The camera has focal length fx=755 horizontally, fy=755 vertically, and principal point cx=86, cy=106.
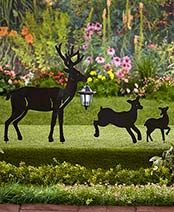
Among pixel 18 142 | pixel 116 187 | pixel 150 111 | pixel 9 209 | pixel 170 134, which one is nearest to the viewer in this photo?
pixel 9 209

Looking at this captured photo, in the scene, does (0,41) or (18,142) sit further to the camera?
(0,41)

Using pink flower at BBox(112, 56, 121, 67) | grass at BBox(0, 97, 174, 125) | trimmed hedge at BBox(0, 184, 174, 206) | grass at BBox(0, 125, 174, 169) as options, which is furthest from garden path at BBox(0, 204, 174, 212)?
pink flower at BBox(112, 56, 121, 67)

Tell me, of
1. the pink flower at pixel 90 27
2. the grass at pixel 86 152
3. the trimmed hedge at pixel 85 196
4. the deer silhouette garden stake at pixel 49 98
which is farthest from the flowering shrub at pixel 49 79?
the trimmed hedge at pixel 85 196

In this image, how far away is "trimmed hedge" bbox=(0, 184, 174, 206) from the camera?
452 cm

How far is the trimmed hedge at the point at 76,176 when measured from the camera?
5031 mm

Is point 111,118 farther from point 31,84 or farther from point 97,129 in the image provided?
point 31,84

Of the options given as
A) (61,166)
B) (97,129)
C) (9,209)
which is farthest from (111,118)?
(9,209)

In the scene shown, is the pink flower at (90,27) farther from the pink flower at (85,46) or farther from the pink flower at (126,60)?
the pink flower at (126,60)

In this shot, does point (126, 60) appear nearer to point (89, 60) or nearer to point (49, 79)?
point (89, 60)

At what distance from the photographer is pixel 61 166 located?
16.8 ft

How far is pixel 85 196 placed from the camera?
180 inches

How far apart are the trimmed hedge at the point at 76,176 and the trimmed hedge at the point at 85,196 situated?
371 mm

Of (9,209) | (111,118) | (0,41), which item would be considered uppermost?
(0,41)

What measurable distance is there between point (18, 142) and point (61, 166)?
0.49m
